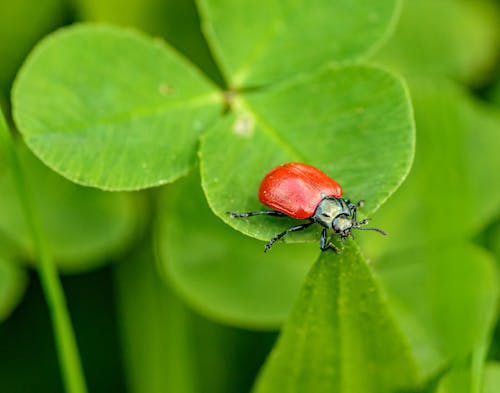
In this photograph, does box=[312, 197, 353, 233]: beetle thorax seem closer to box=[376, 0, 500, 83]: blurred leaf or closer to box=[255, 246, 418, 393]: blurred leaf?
box=[255, 246, 418, 393]: blurred leaf

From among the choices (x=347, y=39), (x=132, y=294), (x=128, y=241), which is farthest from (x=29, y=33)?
(x=347, y=39)

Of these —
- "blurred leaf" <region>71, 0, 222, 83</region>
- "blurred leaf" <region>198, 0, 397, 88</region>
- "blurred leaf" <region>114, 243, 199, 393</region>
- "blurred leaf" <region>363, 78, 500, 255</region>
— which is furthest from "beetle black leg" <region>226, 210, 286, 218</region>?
"blurred leaf" <region>71, 0, 222, 83</region>

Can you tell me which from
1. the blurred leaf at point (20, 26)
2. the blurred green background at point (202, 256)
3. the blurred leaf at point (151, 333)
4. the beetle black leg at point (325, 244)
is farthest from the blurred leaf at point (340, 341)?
the blurred leaf at point (20, 26)

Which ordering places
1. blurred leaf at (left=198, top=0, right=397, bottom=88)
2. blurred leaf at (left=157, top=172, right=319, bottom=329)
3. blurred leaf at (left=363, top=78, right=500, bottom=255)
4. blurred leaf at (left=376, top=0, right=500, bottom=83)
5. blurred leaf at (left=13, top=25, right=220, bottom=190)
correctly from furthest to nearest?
blurred leaf at (left=376, top=0, right=500, bottom=83)
blurred leaf at (left=363, top=78, right=500, bottom=255)
blurred leaf at (left=157, top=172, right=319, bottom=329)
blurred leaf at (left=198, top=0, right=397, bottom=88)
blurred leaf at (left=13, top=25, right=220, bottom=190)

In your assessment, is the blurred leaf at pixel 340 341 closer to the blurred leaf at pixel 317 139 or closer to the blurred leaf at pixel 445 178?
the blurred leaf at pixel 317 139

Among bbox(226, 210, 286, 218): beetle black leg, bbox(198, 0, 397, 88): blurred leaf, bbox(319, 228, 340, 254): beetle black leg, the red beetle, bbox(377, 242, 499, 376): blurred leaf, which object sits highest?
bbox(198, 0, 397, 88): blurred leaf

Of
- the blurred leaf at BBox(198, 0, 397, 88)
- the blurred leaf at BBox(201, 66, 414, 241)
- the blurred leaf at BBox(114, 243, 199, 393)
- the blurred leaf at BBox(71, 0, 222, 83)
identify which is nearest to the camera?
the blurred leaf at BBox(201, 66, 414, 241)

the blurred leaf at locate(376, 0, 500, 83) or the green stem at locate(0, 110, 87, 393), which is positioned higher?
the blurred leaf at locate(376, 0, 500, 83)
